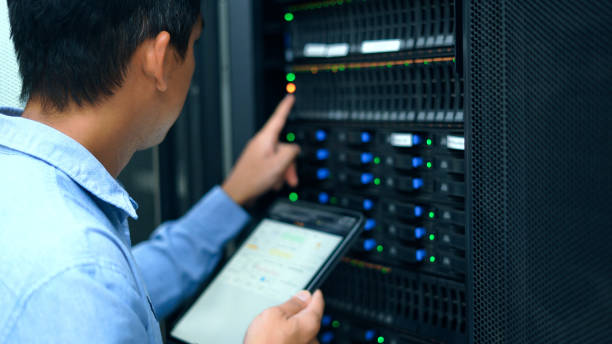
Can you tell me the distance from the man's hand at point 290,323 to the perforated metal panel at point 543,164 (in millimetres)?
250

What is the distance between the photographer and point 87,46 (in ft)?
2.18

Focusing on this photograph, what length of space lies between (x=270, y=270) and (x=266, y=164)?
0.73 feet

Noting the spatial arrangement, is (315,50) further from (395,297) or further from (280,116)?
(395,297)

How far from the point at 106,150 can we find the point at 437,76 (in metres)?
0.48

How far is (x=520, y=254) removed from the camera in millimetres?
622

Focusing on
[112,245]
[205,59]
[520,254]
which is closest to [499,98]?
[520,254]

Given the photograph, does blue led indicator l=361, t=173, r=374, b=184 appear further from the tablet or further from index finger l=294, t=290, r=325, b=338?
index finger l=294, t=290, r=325, b=338

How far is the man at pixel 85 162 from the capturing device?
50 centimetres

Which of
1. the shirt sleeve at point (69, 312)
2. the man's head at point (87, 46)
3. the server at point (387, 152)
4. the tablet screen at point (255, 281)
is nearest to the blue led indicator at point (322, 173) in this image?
the server at point (387, 152)

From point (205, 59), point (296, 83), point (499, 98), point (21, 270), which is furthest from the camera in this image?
point (205, 59)

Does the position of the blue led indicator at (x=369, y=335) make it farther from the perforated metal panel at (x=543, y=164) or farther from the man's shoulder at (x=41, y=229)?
the man's shoulder at (x=41, y=229)

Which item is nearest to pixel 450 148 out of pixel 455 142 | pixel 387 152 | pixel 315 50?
pixel 455 142

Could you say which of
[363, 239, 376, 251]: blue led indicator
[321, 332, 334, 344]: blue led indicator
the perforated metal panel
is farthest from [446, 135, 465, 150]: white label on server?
[321, 332, 334, 344]: blue led indicator

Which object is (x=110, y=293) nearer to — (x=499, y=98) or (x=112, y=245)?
(x=112, y=245)
